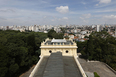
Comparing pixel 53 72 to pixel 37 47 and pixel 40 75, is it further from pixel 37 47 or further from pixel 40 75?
pixel 37 47

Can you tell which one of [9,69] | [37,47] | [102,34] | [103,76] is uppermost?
[102,34]

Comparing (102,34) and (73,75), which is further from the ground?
(102,34)

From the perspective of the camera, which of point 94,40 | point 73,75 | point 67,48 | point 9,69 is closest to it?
point 73,75

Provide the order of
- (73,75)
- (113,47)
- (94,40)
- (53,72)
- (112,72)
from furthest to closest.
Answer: (94,40), (113,47), (112,72), (73,75), (53,72)

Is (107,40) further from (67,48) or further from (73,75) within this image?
(73,75)

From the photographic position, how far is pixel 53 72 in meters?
11.0

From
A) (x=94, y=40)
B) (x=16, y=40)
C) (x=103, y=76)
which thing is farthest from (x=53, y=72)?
(x=94, y=40)

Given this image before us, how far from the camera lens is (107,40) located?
33938mm

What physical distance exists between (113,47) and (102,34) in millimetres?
6705

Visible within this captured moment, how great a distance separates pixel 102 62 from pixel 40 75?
27.8 meters

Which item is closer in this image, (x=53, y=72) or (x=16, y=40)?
(x=53, y=72)

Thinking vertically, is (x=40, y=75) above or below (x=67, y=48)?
below

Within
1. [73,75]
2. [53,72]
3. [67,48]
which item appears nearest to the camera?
[53,72]

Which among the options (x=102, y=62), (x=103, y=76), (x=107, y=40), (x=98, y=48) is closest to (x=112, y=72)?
(x=103, y=76)
